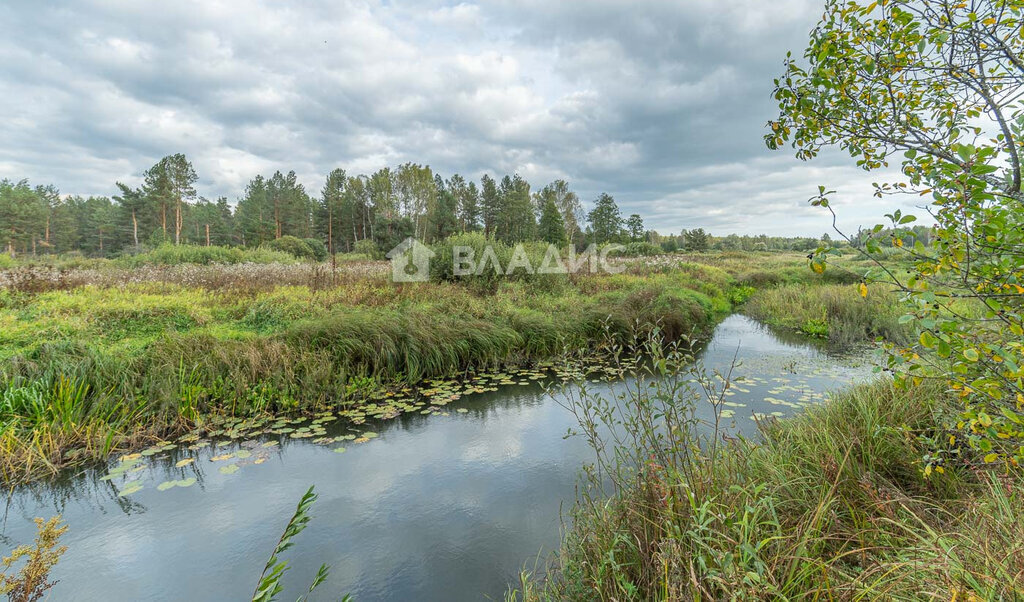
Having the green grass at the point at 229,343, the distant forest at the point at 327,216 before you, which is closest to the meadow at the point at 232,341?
the green grass at the point at 229,343

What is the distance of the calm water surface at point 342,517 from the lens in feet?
9.24

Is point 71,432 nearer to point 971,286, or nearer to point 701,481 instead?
point 701,481

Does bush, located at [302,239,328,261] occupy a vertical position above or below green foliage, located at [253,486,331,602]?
above

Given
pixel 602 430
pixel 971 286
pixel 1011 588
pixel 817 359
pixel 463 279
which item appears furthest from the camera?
pixel 463 279

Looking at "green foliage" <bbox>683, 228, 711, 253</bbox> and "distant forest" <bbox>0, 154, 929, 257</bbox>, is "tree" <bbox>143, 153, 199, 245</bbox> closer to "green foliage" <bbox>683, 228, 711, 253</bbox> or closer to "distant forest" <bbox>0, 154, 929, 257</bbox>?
"distant forest" <bbox>0, 154, 929, 257</bbox>

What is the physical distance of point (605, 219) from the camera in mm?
46312

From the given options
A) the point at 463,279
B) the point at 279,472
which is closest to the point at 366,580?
the point at 279,472

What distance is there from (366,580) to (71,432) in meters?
3.87

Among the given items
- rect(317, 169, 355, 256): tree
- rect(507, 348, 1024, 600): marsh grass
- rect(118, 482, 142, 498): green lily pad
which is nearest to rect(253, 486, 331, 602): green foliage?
rect(507, 348, 1024, 600): marsh grass

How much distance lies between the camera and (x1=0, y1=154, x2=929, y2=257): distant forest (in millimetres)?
35875

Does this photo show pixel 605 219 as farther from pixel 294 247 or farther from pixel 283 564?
pixel 283 564

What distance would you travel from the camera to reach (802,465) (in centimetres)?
312

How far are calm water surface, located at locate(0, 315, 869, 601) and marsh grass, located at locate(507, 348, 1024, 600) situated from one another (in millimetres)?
608

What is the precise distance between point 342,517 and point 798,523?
340 cm
